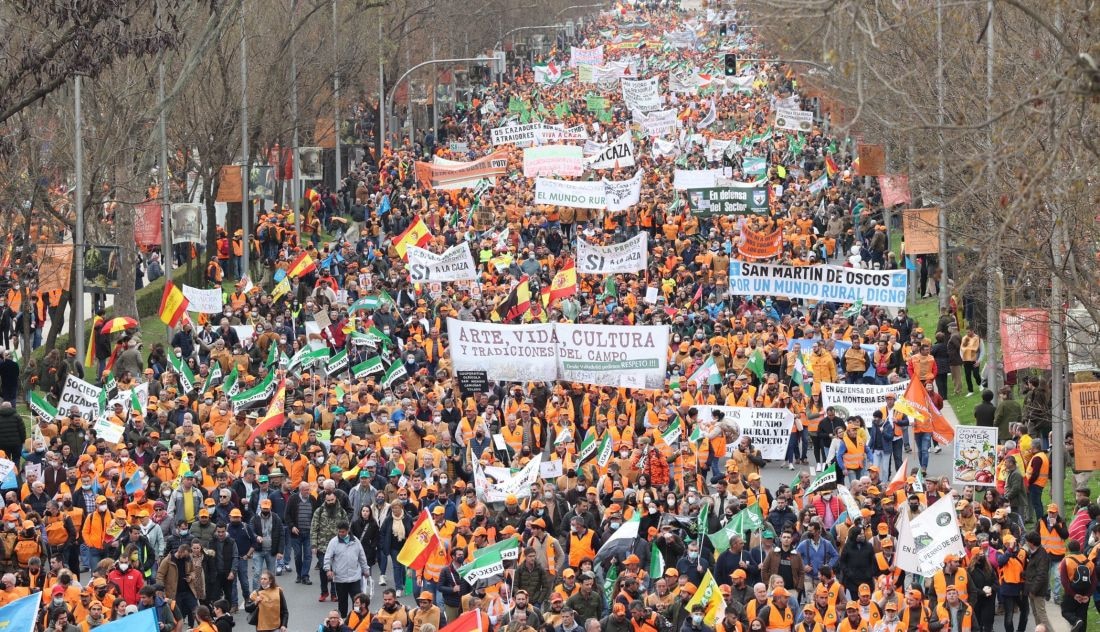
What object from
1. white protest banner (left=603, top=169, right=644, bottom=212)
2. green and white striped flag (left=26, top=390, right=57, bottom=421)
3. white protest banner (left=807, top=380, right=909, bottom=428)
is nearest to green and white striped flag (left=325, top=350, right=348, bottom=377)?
green and white striped flag (left=26, top=390, right=57, bottom=421)

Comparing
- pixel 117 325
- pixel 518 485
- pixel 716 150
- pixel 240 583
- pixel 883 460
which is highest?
pixel 716 150

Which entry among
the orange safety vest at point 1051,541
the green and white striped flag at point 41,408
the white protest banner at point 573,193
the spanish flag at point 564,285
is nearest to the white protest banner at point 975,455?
the orange safety vest at point 1051,541

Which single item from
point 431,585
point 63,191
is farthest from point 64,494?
point 63,191

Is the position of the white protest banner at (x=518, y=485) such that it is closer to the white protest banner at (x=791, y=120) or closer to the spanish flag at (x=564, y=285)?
the spanish flag at (x=564, y=285)

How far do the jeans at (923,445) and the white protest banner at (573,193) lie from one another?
17.2m

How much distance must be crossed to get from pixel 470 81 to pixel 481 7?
818 cm

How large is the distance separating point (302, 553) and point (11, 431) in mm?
5201

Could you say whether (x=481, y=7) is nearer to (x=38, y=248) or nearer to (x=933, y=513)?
(x=38, y=248)

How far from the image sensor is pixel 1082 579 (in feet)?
65.2

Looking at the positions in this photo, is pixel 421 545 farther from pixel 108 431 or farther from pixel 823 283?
pixel 823 283

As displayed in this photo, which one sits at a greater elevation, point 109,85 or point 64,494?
point 109,85

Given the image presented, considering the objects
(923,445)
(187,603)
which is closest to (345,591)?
(187,603)

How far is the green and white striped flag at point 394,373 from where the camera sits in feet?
96.6

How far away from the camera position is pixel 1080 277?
2200 centimetres
